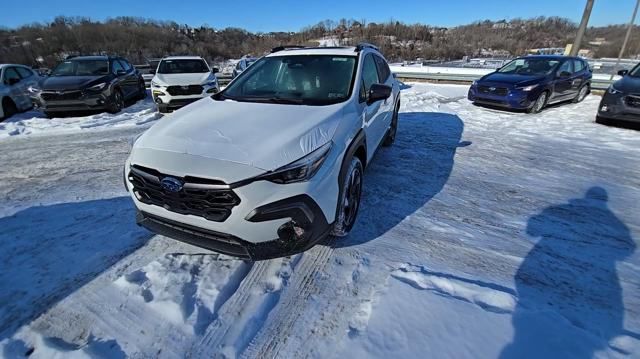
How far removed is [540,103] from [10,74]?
14.8 meters

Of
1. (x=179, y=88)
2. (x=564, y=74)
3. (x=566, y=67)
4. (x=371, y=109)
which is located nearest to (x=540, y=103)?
(x=564, y=74)

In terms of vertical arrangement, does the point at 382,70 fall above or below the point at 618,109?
above

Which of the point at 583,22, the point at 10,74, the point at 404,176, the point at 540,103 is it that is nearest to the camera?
the point at 404,176

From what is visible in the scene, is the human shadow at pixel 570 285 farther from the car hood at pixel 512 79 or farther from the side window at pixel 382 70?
the car hood at pixel 512 79

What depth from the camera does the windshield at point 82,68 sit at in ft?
29.3

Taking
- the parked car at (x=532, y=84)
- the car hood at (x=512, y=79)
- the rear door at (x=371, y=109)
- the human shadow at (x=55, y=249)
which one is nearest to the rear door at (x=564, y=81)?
the parked car at (x=532, y=84)

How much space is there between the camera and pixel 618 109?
23.0 feet

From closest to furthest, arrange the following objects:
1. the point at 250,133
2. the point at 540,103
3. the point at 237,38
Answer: the point at 250,133
the point at 540,103
the point at 237,38

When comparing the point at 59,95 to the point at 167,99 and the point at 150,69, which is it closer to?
the point at 167,99

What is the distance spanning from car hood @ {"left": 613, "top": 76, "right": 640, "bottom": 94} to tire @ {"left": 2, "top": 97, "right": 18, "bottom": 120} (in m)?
15.0

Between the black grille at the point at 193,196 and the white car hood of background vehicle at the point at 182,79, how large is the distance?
7004mm

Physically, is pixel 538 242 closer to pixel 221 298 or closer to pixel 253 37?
pixel 221 298

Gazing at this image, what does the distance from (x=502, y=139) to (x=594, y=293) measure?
467 cm

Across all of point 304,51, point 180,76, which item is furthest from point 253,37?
point 304,51
